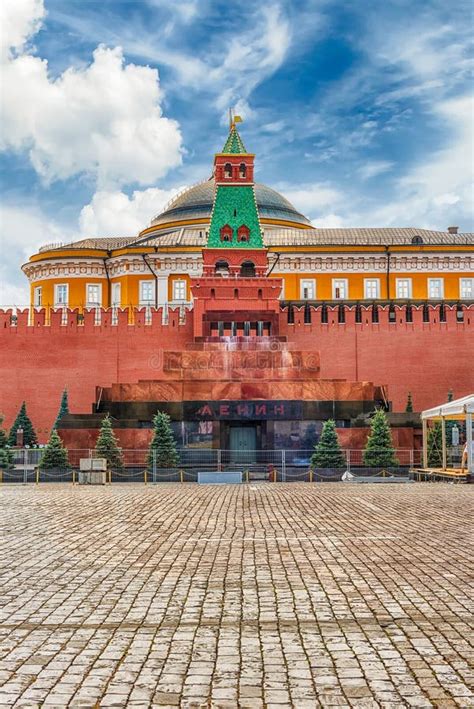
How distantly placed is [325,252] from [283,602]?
38621 millimetres

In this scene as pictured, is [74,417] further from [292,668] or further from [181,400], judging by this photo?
[292,668]

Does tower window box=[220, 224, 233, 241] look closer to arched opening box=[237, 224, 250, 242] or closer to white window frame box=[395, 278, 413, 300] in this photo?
arched opening box=[237, 224, 250, 242]

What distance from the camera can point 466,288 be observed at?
44.0 metres

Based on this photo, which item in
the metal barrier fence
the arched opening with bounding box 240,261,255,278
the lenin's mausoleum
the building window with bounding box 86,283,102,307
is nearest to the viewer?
the metal barrier fence

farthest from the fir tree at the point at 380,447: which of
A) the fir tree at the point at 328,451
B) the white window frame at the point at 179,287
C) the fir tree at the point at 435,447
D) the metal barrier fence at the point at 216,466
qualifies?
the white window frame at the point at 179,287

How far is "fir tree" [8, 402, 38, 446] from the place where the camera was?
31562 millimetres

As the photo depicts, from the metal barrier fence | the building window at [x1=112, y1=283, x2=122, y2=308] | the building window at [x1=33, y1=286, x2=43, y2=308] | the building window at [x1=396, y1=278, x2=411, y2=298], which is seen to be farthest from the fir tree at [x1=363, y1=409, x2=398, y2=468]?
the building window at [x1=33, y1=286, x2=43, y2=308]

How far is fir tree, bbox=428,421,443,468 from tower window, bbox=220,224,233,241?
12921mm

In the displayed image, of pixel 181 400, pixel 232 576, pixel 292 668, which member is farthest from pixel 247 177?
pixel 292 668

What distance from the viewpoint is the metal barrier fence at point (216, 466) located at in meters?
23.1

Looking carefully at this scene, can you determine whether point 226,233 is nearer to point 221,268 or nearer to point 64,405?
point 221,268

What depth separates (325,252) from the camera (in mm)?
44281

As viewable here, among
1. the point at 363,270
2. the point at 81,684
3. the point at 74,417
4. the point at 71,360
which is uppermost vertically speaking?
the point at 363,270

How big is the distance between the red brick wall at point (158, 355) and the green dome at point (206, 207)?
17.3 meters
